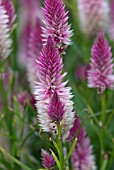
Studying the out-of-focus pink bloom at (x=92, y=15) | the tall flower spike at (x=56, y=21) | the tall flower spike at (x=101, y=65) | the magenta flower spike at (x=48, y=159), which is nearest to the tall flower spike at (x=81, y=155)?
the tall flower spike at (x=101, y=65)

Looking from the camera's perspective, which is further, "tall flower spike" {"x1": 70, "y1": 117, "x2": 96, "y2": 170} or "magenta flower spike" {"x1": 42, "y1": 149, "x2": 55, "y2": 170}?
"tall flower spike" {"x1": 70, "y1": 117, "x2": 96, "y2": 170}

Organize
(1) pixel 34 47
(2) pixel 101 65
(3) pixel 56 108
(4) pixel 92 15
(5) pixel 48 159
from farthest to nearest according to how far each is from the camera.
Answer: (4) pixel 92 15
(1) pixel 34 47
(2) pixel 101 65
(5) pixel 48 159
(3) pixel 56 108

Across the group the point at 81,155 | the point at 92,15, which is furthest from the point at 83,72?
the point at 81,155

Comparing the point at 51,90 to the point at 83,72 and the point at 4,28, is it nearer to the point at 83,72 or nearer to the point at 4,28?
the point at 4,28

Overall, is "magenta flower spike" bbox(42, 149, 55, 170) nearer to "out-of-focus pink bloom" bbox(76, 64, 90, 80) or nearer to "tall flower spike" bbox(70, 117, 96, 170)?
"tall flower spike" bbox(70, 117, 96, 170)

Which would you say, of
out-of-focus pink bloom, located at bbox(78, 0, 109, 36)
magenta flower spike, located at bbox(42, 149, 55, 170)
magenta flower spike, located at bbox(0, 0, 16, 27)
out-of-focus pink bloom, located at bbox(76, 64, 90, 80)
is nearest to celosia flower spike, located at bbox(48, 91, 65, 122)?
magenta flower spike, located at bbox(42, 149, 55, 170)
